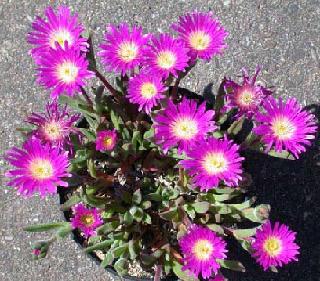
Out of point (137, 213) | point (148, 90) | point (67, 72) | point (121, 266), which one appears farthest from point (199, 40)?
point (121, 266)

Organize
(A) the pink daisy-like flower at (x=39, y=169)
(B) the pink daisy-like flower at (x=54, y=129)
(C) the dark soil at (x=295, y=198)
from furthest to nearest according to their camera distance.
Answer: (C) the dark soil at (x=295, y=198), (B) the pink daisy-like flower at (x=54, y=129), (A) the pink daisy-like flower at (x=39, y=169)

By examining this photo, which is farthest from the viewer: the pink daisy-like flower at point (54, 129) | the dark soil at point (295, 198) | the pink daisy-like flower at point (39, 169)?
the dark soil at point (295, 198)

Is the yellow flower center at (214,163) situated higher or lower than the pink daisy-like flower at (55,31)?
lower

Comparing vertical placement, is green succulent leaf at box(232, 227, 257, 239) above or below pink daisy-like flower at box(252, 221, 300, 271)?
above

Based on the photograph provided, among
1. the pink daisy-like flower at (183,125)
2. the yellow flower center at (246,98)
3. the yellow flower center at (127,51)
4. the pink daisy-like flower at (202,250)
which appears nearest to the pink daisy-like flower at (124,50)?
the yellow flower center at (127,51)

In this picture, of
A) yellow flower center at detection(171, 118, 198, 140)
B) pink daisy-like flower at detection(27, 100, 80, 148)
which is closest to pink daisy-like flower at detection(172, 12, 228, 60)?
yellow flower center at detection(171, 118, 198, 140)

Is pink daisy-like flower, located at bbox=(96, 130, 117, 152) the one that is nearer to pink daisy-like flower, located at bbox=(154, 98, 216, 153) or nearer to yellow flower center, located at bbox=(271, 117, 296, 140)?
pink daisy-like flower, located at bbox=(154, 98, 216, 153)

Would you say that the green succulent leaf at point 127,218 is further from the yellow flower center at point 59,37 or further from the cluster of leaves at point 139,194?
the yellow flower center at point 59,37

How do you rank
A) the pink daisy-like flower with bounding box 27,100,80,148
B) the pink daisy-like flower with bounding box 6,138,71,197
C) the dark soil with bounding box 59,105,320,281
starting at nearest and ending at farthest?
the pink daisy-like flower with bounding box 6,138,71,197, the pink daisy-like flower with bounding box 27,100,80,148, the dark soil with bounding box 59,105,320,281
